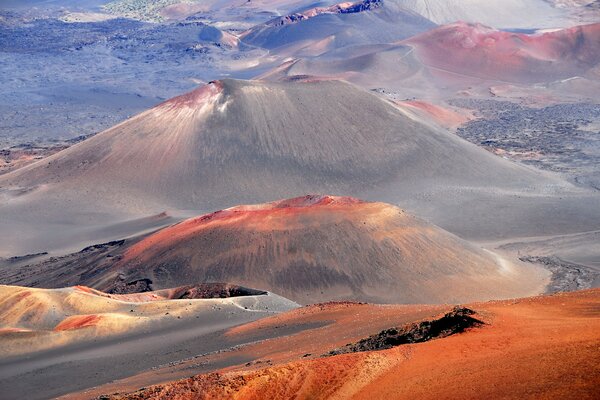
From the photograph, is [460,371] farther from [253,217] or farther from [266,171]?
[266,171]

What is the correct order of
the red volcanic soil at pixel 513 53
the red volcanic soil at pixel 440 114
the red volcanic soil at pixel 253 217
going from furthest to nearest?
the red volcanic soil at pixel 513 53, the red volcanic soil at pixel 440 114, the red volcanic soil at pixel 253 217

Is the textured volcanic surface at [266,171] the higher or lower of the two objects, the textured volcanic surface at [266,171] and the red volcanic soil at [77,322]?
the lower

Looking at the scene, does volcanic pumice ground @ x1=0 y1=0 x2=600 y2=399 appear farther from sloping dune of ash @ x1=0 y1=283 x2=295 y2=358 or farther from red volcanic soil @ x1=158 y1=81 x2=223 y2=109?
red volcanic soil @ x1=158 y1=81 x2=223 y2=109

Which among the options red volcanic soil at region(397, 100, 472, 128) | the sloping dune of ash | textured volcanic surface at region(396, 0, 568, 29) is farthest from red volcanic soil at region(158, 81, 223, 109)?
textured volcanic surface at region(396, 0, 568, 29)

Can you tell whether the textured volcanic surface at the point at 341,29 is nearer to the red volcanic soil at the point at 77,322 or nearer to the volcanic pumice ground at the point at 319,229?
the volcanic pumice ground at the point at 319,229

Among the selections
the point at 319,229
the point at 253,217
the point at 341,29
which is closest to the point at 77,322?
the point at 253,217

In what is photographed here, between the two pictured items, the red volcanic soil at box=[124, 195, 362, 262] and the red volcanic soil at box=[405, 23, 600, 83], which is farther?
the red volcanic soil at box=[405, 23, 600, 83]

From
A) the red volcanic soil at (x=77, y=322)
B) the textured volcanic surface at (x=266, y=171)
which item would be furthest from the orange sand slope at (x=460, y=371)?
the textured volcanic surface at (x=266, y=171)
